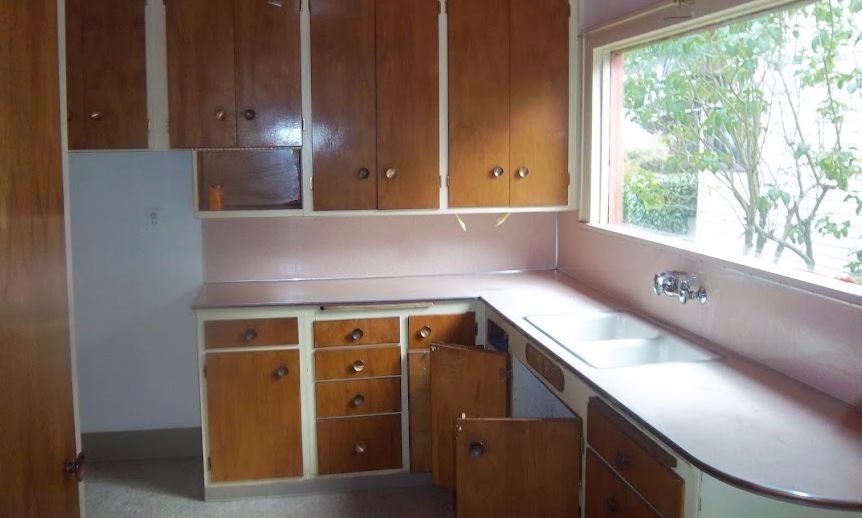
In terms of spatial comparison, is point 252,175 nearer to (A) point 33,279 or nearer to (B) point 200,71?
(B) point 200,71

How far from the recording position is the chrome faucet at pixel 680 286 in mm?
2600

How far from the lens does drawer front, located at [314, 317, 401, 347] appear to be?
3225 millimetres

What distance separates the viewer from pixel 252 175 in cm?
363

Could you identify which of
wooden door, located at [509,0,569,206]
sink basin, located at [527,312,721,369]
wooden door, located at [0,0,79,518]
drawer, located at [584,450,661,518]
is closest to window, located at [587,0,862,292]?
wooden door, located at [509,0,569,206]

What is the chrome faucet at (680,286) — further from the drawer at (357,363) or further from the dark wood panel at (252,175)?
the dark wood panel at (252,175)

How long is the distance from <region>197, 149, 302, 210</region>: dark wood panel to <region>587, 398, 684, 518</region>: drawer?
1.88 metres

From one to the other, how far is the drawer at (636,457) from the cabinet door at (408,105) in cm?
153

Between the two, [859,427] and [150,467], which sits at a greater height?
[859,427]

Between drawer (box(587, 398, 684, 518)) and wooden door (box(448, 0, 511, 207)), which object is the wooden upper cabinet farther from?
drawer (box(587, 398, 684, 518))

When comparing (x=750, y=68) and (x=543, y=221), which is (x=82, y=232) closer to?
(x=543, y=221)

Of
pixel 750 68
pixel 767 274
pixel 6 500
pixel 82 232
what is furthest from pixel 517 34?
pixel 6 500

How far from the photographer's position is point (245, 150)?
3.50 metres

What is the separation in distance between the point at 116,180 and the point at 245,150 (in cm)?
62

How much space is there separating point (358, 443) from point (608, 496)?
4.74ft
